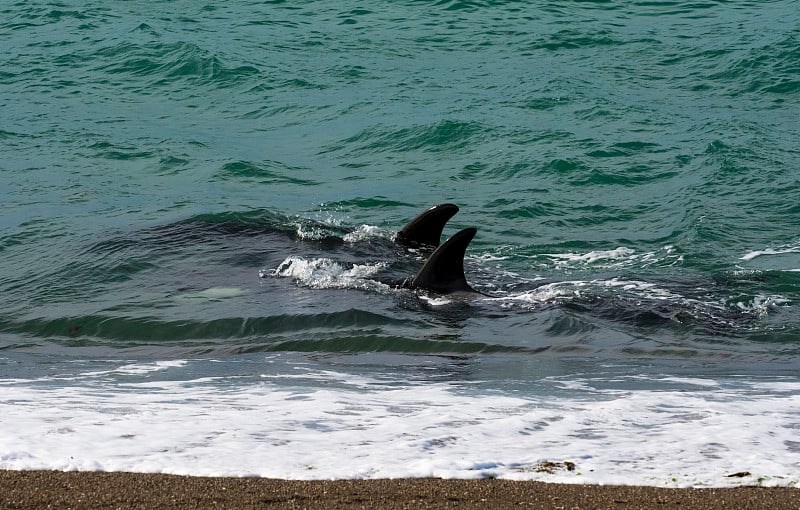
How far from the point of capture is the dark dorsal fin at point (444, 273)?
42.2ft

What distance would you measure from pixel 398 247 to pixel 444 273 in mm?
2507

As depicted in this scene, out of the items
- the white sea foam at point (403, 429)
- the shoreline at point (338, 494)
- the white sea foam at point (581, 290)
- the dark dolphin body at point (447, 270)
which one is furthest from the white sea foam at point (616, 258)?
the shoreline at point (338, 494)

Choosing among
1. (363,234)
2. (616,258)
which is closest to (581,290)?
(616,258)

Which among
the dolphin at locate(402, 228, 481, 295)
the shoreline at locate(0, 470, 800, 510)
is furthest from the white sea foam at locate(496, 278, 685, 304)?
the shoreline at locate(0, 470, 800, 510)

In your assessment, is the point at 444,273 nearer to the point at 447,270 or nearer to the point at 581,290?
the point at 447,270

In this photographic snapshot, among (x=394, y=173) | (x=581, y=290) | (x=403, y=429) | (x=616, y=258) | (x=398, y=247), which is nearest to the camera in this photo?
(x=403, y=429)

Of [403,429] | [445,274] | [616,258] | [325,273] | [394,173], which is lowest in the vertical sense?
[394,173]

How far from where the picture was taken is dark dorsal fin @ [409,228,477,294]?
12.9m

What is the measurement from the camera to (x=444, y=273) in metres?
13.1

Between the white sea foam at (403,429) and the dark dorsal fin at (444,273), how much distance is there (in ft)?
12.0

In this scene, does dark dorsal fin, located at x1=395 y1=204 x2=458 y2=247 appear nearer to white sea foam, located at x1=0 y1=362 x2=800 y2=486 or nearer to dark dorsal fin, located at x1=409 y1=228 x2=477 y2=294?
dark dorsal fin, located at x1=409 y1=228 x2=477 y2=294

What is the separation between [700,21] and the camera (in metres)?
36.2

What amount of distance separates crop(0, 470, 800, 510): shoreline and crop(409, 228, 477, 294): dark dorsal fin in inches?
274

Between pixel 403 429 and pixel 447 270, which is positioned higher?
pixel 403 429
